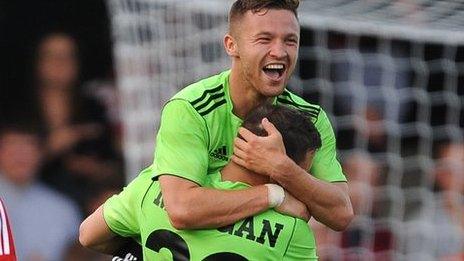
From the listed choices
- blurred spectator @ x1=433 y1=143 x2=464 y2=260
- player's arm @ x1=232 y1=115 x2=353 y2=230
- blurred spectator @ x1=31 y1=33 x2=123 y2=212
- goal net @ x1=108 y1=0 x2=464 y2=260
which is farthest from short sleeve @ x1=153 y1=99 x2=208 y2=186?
blurred spectator @ x1=31 y1=33 x2=123 y2=212

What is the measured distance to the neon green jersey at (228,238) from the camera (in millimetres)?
3734

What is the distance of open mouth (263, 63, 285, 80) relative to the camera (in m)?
3.92

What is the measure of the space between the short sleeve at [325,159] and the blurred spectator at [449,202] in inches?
112

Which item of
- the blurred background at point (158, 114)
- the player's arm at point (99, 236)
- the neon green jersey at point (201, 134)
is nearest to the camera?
the neon green jersey at point (201, 134)

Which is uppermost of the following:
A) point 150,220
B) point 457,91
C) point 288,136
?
point 288,136

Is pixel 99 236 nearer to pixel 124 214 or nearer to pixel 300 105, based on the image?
pixel 124 214

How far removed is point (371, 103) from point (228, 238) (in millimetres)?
3575

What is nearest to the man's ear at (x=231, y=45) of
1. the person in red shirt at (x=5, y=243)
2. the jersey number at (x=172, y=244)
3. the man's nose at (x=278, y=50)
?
the man's nose at (x=278, y=50)

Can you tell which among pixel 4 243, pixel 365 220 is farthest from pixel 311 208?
pixel 365 220

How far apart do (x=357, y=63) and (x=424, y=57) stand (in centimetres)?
37

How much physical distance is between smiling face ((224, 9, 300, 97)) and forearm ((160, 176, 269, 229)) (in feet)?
1.16

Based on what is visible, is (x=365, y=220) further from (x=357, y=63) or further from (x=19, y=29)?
(x=19, y=29)

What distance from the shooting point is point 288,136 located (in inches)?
150

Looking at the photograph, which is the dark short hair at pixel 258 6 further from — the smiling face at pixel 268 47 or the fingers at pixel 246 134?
the fingers at pixel 246 134
